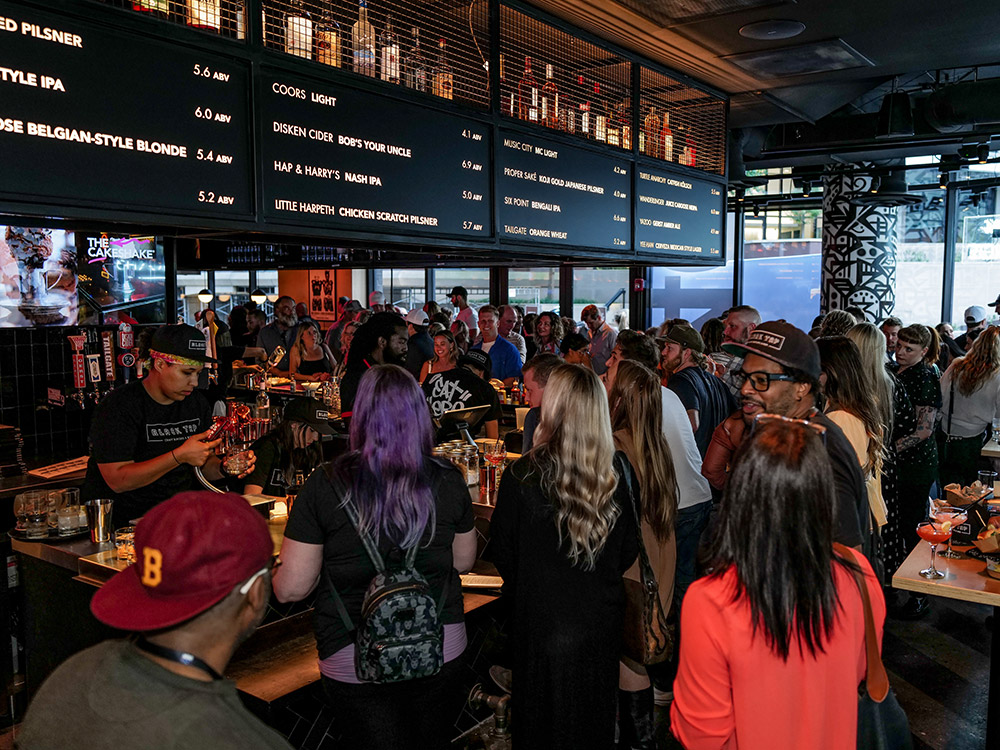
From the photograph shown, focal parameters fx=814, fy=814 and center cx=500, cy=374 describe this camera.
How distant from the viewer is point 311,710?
2.92m

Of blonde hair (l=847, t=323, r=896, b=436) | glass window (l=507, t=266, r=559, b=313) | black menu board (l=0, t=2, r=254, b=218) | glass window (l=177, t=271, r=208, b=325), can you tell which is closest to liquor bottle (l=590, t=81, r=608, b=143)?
blonde hair (l=847, t=323, r=896, b=436)

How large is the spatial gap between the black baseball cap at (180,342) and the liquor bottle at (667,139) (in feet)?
10.9

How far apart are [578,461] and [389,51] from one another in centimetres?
205

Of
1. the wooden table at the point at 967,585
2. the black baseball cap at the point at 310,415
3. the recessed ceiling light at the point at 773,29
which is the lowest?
the wooden table at the point at 967,585

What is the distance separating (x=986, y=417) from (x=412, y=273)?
477 inches

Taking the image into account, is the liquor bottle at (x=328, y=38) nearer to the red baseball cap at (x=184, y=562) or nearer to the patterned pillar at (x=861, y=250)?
the red baseball cap at (x=184, y=562)

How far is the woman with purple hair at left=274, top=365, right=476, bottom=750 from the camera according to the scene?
88.7 inches

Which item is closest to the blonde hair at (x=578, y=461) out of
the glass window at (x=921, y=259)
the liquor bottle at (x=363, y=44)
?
the liquor bottle at (x=363, y=44)

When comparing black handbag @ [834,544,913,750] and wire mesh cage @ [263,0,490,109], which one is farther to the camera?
wire mesh cage @ [263,0,490,109]

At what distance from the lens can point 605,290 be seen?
13617 millimetres

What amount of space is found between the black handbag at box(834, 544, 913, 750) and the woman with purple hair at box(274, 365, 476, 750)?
109 cm

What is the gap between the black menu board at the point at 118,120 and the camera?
239 centimetres

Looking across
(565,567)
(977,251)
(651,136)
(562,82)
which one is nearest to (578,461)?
(565,567)

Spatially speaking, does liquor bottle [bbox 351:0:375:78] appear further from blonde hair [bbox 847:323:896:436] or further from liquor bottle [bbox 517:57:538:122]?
blonde hair [bbox 847:323:896:436]
